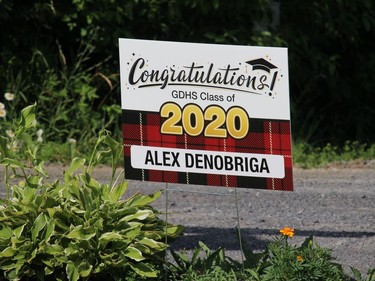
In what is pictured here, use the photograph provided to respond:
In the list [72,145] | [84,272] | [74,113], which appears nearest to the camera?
[84,272]

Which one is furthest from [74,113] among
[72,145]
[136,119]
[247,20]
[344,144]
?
[136,119]

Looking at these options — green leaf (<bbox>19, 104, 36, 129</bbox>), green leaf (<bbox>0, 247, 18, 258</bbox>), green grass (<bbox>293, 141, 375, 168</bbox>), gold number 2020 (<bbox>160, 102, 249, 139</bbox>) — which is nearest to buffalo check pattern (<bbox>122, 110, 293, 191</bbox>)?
gold number 2020 (<bbox>160, 102, 249, 139</bbox>)

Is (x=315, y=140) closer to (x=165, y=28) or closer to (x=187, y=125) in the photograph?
(x=165, y=28)

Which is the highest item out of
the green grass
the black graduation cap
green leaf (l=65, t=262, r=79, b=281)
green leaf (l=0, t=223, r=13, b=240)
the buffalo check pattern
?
the black graduation cap

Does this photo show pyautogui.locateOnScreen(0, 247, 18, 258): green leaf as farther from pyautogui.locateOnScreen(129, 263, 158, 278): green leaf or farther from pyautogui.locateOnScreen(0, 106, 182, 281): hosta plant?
pyautogui.locateOnScreen(129, 263, 158, 278): green leaf

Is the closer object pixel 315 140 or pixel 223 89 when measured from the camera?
pixel 223 89

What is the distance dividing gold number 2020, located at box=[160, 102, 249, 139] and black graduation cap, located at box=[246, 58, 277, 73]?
22cm

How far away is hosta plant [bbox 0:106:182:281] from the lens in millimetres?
5227

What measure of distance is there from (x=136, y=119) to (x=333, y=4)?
19.3ft

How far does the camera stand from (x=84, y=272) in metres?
5.16

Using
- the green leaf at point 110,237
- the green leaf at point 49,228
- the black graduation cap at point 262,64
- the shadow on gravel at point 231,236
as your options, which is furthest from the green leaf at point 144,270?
the shadow on gravel at point 231,236

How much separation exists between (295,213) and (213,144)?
8.66ft

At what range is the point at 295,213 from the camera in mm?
7809

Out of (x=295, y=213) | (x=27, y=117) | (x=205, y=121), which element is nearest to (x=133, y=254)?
(x=205, y=121)
